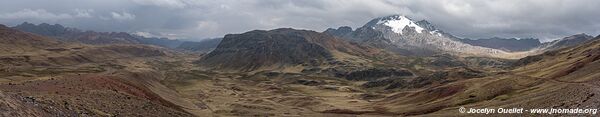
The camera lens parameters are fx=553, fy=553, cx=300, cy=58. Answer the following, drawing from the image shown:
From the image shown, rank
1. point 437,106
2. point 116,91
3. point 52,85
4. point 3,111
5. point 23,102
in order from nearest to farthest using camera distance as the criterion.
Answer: point 3,111 → point 23,102 → point 52,85 → point 116,91 → point 437,106

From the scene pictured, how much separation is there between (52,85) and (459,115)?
185ft

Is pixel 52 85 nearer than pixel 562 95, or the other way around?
pixel 562 95

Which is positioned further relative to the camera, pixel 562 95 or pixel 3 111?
pixel 562 95

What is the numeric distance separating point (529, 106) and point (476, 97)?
1364 inches

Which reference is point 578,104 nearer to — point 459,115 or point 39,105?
point 459,115

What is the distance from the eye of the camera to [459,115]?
70500 millimetres

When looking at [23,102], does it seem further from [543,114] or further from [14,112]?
[543,114]

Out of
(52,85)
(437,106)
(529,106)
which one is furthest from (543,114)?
(52,85)

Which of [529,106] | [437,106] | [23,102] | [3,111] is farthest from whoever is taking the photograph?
[437,106]

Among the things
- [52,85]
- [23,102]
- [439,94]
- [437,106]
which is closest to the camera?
[23,102]

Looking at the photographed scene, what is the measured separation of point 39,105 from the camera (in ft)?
177

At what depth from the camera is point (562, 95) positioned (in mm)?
67438

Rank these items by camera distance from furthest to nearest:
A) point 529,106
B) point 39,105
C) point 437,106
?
point 437,106
point 529,106
point 39,105

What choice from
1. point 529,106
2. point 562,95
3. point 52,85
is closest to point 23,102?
point 52,85
